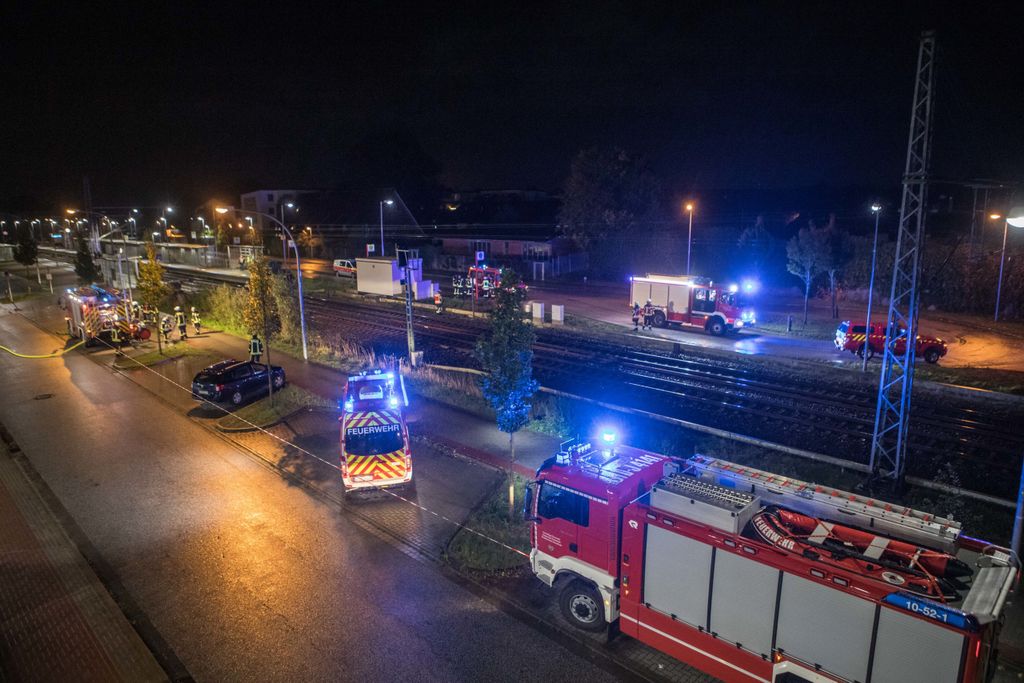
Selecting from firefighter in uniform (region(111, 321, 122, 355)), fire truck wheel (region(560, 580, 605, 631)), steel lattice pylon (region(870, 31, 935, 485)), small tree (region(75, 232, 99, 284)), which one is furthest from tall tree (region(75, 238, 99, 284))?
steel lattice pylon (region(870, 31, 935, 485))

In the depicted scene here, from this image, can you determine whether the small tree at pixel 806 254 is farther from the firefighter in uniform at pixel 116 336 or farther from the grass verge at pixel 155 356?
the firefighter in uniform at pixel 116 336

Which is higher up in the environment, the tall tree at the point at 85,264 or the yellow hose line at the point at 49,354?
the tall tree at the point at 85,264

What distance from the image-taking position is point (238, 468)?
53.7 feet

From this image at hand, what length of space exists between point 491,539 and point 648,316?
2463 cm

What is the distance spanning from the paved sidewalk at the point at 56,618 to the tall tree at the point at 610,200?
4767 centimetres

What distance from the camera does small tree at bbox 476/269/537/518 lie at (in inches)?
563

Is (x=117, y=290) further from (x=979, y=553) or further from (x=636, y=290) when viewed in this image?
(x=979, y=553)

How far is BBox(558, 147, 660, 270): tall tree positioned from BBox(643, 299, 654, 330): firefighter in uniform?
21.4m

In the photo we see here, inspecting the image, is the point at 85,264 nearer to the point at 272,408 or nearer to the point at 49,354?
the point at 49,354

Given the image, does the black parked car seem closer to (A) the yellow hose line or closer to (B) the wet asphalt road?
(B) the wet asphalt road

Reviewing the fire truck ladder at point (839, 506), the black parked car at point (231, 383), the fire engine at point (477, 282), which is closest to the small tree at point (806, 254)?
the fire engine at point (477, 282)

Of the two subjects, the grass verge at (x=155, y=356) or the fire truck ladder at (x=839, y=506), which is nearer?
the fire truck ladder at (x=839, y=506)

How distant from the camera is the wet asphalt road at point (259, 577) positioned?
29.9ft

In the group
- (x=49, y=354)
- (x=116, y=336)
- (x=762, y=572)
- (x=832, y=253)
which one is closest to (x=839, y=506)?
(x=762, y=572)
